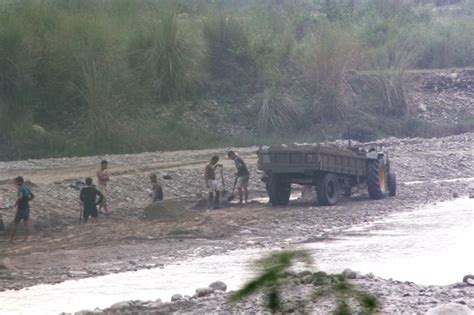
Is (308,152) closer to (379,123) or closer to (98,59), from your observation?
(98,59)

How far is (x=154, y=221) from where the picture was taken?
1033 inches

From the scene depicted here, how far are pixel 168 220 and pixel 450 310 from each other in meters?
13.7

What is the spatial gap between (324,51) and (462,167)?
1008 centimetres

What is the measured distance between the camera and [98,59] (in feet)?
136

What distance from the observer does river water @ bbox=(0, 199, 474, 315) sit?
17.4m

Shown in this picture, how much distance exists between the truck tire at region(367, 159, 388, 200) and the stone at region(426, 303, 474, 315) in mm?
16362

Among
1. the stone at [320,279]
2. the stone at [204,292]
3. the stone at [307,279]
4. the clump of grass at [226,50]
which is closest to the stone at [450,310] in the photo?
the stone at [320,279]

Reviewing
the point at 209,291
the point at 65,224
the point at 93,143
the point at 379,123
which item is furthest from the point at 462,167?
the point at 209,291

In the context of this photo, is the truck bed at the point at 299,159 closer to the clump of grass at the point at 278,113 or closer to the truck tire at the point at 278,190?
the truck tire at the point at 278,190

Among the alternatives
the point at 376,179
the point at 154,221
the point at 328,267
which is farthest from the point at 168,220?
the point at 328,267

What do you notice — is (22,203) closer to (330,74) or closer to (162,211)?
(162,211)

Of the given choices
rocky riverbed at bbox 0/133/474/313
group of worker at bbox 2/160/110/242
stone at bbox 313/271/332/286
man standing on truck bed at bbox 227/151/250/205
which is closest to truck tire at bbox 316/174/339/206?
rocky riverbed at bbox 0/133/474/313

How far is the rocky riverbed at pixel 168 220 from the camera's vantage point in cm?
2062

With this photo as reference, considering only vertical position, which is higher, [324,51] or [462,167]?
[324,51]
